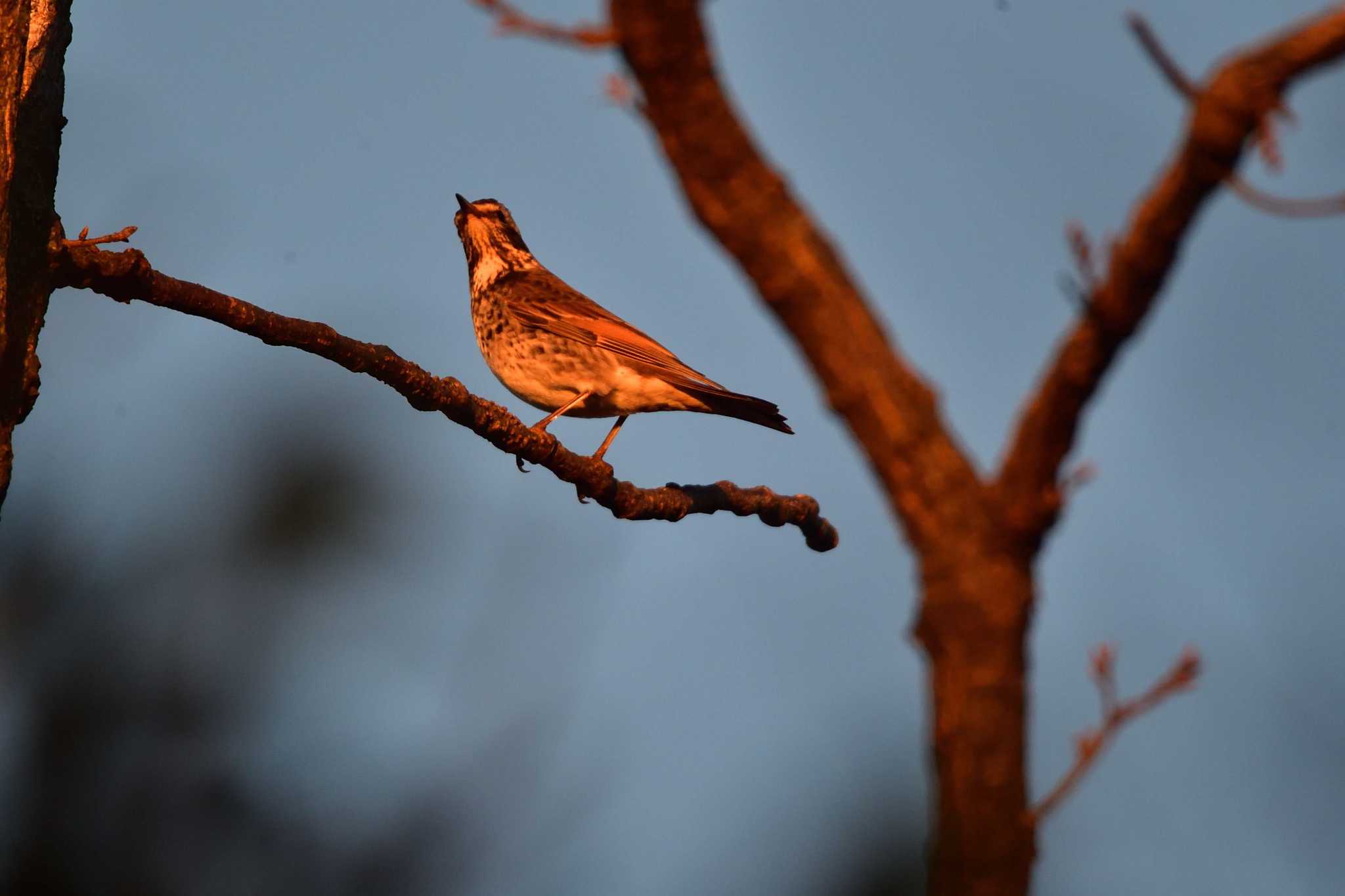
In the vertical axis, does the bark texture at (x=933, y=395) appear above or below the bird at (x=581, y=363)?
below

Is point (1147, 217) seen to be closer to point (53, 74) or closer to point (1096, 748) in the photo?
point (1096, 748)

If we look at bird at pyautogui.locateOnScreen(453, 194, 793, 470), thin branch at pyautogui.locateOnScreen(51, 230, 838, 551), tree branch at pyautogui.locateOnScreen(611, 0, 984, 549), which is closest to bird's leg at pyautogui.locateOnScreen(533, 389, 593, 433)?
bird at pyautogui.locateOnScreen(453, 194, 793, 470)

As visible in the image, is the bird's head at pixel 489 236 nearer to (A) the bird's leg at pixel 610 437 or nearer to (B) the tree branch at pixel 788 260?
(A) the bird's leg at pixel 610 437

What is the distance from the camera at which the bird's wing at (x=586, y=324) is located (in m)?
8.05

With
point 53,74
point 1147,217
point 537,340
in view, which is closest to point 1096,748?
point 1147,217

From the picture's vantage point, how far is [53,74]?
4879 mm

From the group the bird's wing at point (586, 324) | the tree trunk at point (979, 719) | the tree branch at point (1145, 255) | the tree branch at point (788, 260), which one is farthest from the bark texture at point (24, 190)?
the bird's wing at point (586, 324)

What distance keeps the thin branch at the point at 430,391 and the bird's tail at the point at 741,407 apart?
0.95 m

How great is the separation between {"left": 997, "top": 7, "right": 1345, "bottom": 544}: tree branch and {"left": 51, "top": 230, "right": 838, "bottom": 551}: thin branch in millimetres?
3024

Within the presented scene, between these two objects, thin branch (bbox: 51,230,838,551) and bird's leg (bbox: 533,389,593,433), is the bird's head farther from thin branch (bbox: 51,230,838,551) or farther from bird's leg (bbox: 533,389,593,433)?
thin branch (bbox: 51,230,838,551)

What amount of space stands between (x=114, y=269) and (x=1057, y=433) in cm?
334

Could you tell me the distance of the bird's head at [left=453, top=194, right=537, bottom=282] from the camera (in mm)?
10312

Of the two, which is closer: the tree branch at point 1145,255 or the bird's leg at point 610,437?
the tree branch at point 1145,255

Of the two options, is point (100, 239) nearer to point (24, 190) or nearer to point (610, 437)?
point (24, 190)
